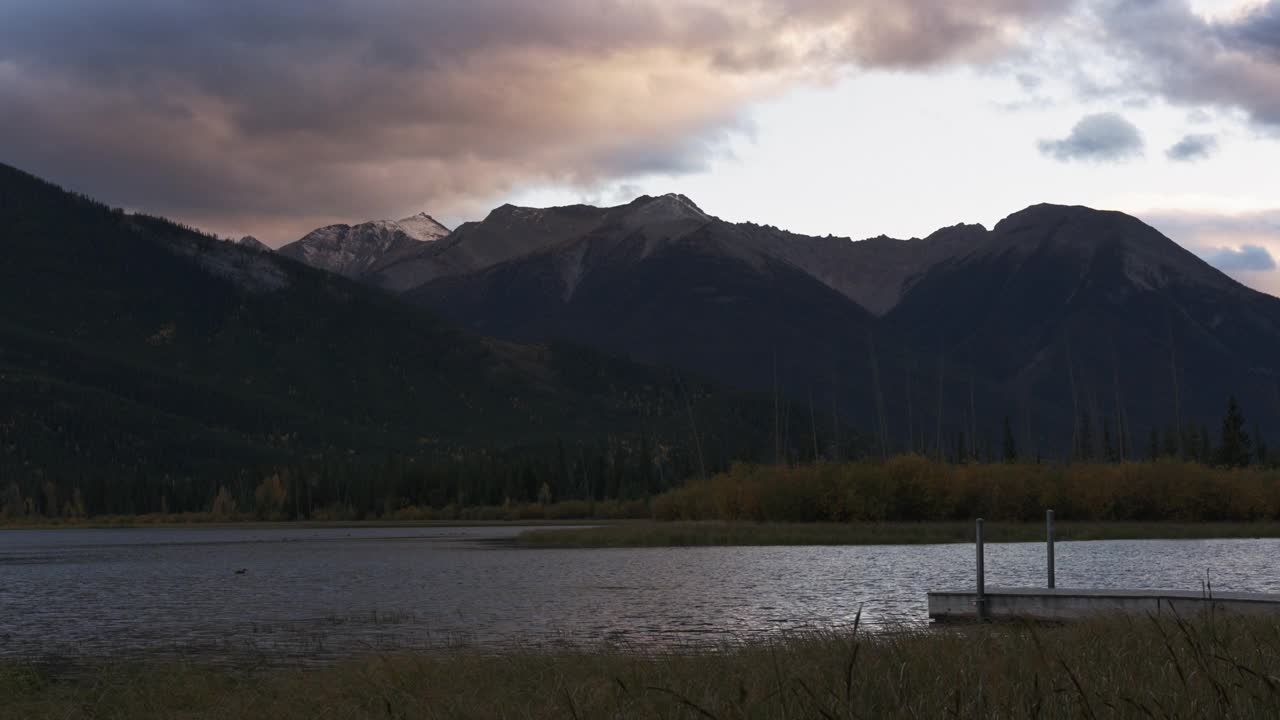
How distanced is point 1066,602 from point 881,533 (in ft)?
212

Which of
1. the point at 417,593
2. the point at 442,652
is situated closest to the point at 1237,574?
the point at 417,593

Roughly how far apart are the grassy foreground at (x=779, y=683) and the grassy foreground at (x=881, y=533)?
2882 inches

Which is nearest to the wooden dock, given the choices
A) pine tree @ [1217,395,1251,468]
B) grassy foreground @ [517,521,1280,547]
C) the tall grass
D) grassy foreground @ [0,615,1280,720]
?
grassy foreground @ [0,615,1280,720]

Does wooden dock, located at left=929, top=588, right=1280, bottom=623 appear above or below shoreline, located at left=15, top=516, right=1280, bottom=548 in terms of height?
below

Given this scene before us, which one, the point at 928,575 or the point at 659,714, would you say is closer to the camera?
the point at 659,714

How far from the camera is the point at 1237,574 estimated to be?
192ft

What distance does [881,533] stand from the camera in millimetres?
101625

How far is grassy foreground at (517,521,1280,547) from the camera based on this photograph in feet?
328

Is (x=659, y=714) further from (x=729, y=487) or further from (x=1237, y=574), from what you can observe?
(x=729, y=487)

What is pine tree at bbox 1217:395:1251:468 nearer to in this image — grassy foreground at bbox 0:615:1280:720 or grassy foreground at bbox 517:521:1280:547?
grassy foreground at bbox 517:521:1280:547

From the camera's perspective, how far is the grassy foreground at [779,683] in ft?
41.8

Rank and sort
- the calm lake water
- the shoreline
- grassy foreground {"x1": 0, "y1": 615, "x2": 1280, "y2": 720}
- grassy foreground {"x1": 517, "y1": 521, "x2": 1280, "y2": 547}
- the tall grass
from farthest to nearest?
1. the tall grass
2. grassy foreground {"x1": 517, "y1": 521, "x2": 1280, "y2": 547}
3. the shoreline
4. the calm lake water
5. grassy foreground {"x1": 0, "y1": 615, "x2": 1280, "y2": 720}

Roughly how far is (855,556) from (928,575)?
20.4 meters

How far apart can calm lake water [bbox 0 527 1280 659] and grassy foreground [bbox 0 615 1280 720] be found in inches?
318
